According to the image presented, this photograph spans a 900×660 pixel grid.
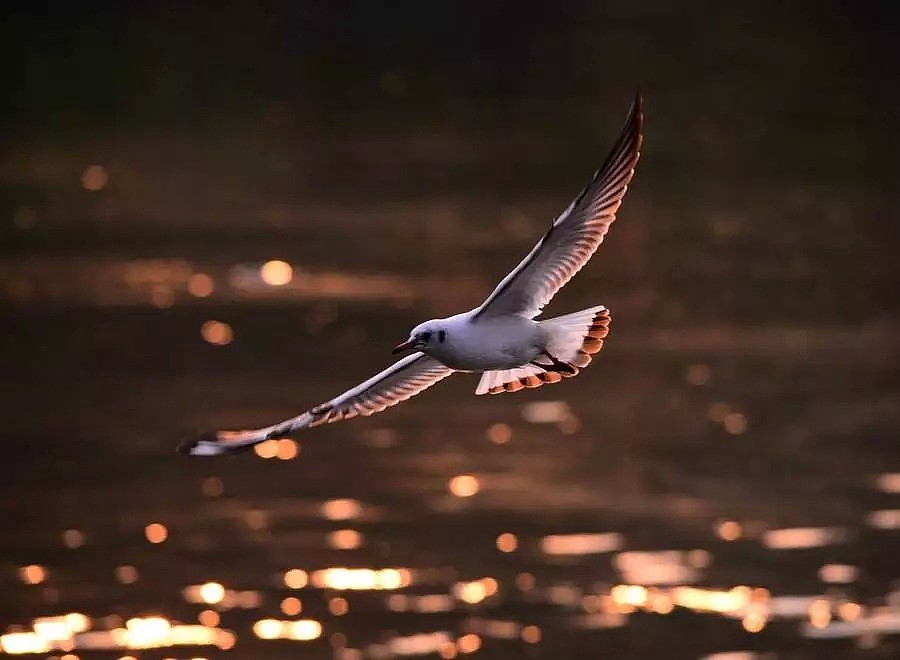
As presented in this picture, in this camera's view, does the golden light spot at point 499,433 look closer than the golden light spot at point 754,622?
No

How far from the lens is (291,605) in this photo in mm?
17375

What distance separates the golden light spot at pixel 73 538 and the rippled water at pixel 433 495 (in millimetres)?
77

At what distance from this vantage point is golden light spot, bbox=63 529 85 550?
18844 millimetres

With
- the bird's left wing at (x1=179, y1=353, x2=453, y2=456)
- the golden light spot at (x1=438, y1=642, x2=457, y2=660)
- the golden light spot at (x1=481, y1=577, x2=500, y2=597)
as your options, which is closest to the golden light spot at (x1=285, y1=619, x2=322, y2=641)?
the golden light spot at (x1=438, y1=642, x2=457, y2=660)

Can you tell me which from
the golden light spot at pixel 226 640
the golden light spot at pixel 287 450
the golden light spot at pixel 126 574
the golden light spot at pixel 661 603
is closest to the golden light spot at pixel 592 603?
the golden light spot at pixel 661 603

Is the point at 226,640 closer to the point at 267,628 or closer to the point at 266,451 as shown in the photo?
the point at 267,628

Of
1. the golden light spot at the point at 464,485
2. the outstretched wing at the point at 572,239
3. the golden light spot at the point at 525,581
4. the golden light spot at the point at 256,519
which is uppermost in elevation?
the golden light spot at the point at 464,485

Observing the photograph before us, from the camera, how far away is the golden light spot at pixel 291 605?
17266 mm

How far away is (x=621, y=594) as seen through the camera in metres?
17.3

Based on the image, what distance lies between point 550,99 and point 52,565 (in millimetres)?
25957

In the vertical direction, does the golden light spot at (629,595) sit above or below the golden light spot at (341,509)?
below

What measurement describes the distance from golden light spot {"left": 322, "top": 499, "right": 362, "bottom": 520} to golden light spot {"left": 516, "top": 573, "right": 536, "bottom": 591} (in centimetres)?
189

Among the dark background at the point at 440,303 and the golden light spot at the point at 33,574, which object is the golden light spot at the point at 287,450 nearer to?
the dark background at the point at 440,303

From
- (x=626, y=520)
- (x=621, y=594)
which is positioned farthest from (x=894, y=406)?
(x=621, y=594)
